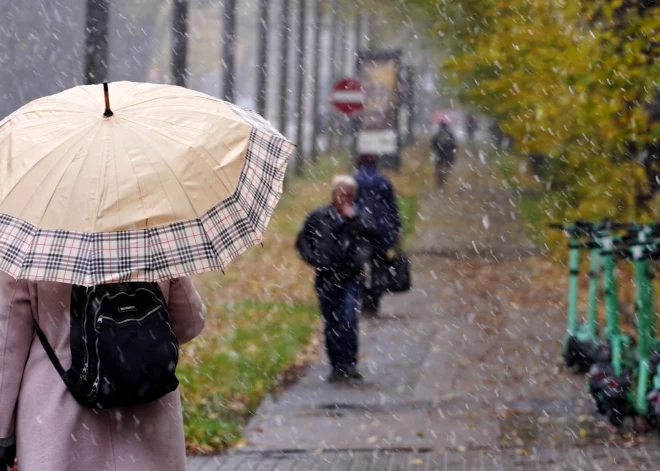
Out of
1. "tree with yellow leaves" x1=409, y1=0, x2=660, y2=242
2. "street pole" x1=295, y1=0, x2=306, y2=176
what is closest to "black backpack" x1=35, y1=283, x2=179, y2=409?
"tree with yellow leaves" x1=409, y1=0, x2=660, y2=242

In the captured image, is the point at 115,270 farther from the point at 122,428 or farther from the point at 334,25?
the point at 334,25

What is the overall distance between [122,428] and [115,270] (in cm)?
59

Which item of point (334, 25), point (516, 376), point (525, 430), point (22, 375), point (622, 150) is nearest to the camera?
point (22, 375)

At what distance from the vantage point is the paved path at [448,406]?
700cm

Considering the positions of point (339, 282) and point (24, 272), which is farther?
point (339, 282)

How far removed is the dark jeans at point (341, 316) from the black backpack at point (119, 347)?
6.18 m

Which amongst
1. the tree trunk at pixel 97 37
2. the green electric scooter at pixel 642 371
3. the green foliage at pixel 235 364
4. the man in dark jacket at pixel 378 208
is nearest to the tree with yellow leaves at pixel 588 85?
the man in dark jacket at pixel 378 208

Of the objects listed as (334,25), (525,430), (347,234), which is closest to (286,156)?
(525,430)

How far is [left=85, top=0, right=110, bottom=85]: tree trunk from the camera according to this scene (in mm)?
8477

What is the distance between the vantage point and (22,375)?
12.0ft

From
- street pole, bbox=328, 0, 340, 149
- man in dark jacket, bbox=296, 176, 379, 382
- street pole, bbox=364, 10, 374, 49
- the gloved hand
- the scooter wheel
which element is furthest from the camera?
street pole, bbox=364, 10, 374, 49

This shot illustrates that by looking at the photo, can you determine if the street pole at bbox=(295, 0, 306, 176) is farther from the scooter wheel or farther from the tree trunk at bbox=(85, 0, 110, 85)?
the scooter wheel

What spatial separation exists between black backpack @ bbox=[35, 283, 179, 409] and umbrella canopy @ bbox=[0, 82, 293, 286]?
0.53 ft

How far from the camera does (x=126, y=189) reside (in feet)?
11.3
